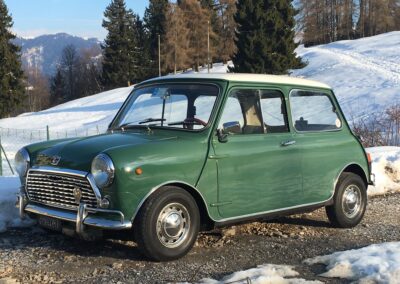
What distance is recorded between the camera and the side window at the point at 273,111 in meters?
6.20

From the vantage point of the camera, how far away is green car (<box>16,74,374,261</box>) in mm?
5039

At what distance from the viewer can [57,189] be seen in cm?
531

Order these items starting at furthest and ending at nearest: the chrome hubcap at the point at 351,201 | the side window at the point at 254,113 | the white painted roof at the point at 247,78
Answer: the chrome hubcap at the point at 351,201 < the white painted roof at the point at 247,78 < the side window at the point at 254,113

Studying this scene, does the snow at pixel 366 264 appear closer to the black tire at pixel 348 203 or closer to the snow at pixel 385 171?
the black tire at pixel 348 203

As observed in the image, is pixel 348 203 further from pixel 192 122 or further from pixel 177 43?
pixel 177 43

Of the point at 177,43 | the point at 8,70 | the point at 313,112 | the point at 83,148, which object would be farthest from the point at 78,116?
the point at 83,148

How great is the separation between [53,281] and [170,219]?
119 cm

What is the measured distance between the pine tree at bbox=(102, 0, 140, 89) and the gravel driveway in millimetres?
61006

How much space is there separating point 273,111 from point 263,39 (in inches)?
1385

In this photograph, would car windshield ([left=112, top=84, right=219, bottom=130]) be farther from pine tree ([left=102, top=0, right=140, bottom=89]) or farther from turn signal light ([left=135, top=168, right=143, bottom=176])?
pine tree ([left=102, top=0, right=140, bottom=89])

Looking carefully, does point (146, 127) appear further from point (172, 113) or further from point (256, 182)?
point (256, 182)

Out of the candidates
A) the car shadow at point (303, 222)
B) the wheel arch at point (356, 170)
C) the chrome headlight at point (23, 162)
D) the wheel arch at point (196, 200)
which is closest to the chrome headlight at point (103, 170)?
the wheel arch at point (196, 200)

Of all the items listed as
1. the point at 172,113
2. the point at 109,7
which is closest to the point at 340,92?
the point at 172,113

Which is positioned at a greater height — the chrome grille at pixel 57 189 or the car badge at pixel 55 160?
the car badge at pixel 55 160
